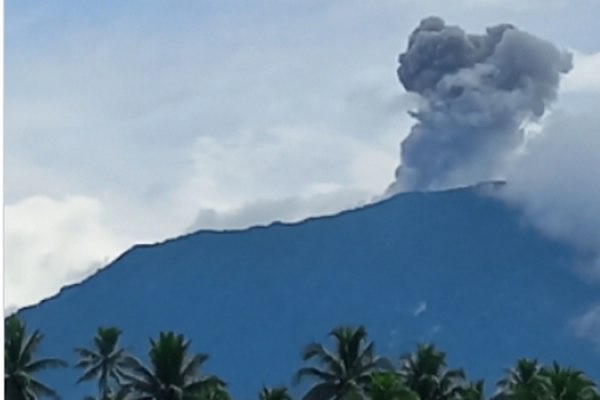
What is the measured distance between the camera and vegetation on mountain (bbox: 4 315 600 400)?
141 ft

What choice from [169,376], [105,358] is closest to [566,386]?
[169,376]

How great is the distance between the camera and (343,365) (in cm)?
5269

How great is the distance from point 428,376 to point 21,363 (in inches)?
649

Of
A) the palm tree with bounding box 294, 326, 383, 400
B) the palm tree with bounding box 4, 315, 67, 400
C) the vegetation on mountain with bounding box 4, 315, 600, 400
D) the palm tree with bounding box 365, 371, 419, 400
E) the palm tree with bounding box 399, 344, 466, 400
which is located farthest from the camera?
the palm tree with bounding box 399, 344, 466, 400

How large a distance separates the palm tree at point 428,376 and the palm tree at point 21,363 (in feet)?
47.0

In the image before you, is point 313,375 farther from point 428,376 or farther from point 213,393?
point 213,393

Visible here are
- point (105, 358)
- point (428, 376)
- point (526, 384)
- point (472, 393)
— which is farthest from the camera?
point (105, 358)

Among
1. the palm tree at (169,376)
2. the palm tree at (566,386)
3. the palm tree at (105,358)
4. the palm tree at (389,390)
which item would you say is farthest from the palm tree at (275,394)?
the palm tree at (105,358)

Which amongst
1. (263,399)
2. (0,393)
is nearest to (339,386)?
(263,399)

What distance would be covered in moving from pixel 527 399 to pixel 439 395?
12.1m

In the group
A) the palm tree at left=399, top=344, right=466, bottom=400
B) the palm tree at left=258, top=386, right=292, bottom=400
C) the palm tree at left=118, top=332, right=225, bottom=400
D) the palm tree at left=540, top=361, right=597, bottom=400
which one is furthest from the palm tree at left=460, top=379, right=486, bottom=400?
the palm tree at left=118, top=332, right=225, bottom=400

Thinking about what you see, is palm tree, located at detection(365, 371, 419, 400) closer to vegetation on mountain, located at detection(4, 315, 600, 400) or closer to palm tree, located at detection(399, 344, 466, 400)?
vegetation on mountain, located at detection(4, 315, 600, 400)

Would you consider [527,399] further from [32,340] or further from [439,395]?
[32,340]

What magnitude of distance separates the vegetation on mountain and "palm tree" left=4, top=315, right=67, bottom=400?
0.13ft
